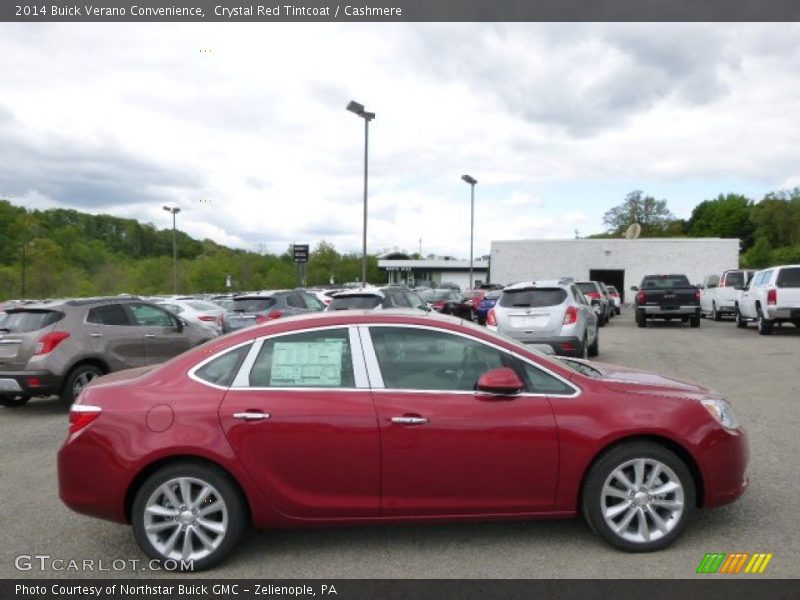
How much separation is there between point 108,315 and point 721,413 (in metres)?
8.70

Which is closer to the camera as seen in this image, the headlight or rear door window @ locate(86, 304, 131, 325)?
the headlight

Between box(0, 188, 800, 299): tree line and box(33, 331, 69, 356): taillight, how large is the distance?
33.7 m

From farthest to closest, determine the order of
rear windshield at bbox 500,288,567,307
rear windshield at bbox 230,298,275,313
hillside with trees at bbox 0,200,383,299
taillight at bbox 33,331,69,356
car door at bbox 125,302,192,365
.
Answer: hillside with trees at bbox 0,200,383,299, rear windshield at bbox 230,298,275,313, rear windshield at bbox 500,288,567,307, car door at bbox 125,302,192,365, taillight at bbox 33,331,69,356

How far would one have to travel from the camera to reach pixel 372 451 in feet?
14.7

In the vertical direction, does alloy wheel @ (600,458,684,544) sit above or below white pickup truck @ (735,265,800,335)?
below

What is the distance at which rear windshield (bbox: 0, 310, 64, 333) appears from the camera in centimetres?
980

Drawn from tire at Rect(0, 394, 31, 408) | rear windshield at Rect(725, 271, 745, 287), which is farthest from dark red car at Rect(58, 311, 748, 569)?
rear windshield at Rect(725, 271, 745, 287)

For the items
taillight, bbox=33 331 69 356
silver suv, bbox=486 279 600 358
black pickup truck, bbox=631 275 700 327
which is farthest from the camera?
black pickup truck, bbox=631 275 700 327

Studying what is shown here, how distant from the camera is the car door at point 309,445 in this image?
14.7 ft

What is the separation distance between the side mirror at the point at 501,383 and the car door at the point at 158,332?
7.60m

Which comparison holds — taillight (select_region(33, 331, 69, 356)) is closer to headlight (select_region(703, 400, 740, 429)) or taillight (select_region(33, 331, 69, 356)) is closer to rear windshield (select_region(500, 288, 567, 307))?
rear windshield (select_region(500, 288, 567, 307))

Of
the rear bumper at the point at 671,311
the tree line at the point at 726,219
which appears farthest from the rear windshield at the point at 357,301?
the tree line at the point at 726,219

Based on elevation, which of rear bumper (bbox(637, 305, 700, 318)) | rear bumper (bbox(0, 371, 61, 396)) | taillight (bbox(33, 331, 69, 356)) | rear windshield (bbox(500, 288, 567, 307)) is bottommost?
rear bumper (bbox(0, 371, 61, 396))

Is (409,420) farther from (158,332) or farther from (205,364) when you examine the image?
(158,332)
